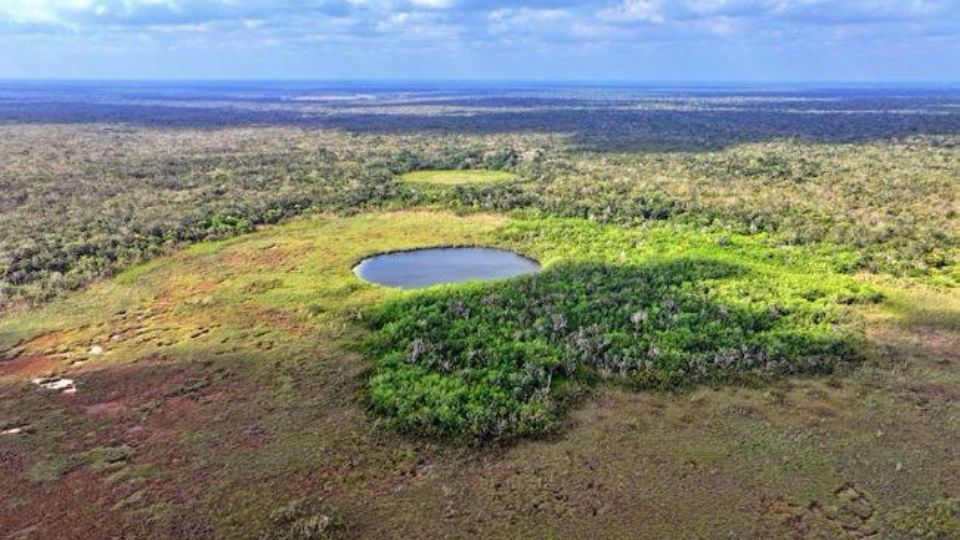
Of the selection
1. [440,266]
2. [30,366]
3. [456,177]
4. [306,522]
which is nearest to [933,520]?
[306,522]

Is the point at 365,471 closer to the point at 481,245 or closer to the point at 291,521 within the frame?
the point at 291,521

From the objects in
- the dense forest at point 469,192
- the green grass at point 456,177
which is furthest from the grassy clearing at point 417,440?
the green grass at point 456,177

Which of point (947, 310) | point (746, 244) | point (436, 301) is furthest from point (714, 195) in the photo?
point (436, 301)

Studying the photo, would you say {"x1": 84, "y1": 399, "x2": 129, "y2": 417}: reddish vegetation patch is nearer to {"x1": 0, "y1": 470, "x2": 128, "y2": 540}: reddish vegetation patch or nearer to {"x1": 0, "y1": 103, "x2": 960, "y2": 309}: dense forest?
{"x1": 0, "y1": 470, "x2": 128, "y2": 540}: reddish vegetation patch

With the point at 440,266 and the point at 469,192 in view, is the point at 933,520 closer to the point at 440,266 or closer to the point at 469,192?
the point at 440,266

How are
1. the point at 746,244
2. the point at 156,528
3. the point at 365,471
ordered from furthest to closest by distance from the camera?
the point at 746,244 < the point at 365,471 < the point at 156,528

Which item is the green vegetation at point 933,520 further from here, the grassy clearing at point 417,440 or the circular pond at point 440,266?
the circular pond at point 440,266

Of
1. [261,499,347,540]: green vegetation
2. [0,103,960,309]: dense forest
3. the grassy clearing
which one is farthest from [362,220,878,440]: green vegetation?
[0,103,960,309]: dense forest
